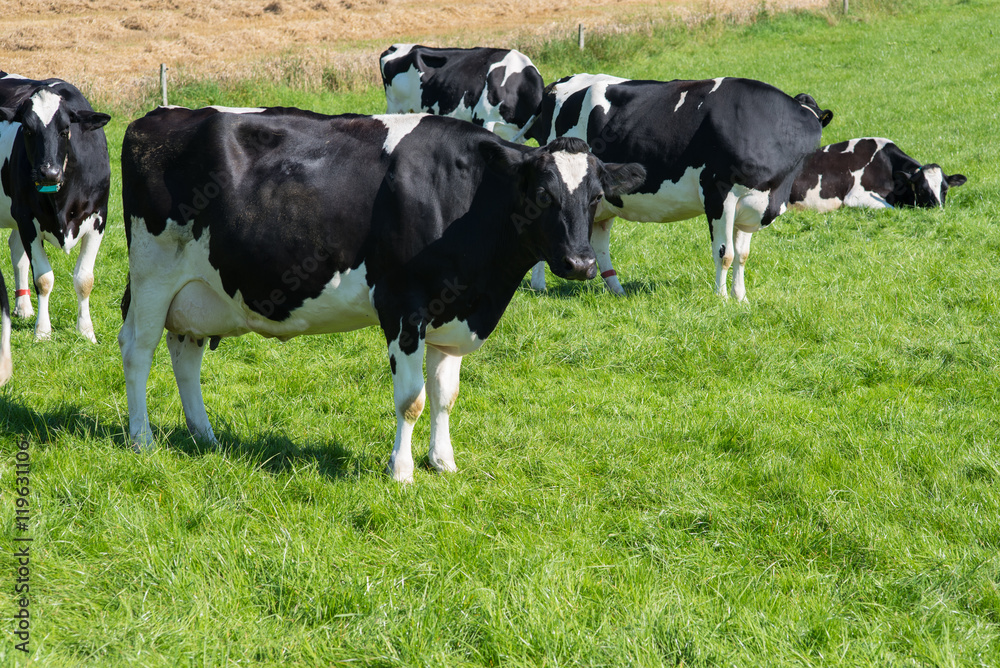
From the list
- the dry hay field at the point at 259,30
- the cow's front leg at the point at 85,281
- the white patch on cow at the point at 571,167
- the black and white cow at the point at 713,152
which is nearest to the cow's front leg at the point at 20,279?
the cow's front leg at the point at 85,281

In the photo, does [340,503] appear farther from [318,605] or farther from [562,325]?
[562,325]

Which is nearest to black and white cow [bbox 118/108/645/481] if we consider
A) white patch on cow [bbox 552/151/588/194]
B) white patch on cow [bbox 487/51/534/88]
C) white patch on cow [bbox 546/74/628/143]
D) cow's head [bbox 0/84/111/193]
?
white patch on cow [bbox 552/151/588/194]

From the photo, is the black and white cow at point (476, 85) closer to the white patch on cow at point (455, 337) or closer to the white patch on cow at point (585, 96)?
the white patch on cow at point (585, 96)

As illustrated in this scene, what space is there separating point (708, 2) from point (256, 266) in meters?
32.7

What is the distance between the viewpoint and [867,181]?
12.8 m

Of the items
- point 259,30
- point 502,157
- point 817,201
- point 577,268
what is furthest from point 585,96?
point 259,30

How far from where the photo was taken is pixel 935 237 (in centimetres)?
1017

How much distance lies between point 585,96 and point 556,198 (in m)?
5.45

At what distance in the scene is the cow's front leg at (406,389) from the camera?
4.79 m

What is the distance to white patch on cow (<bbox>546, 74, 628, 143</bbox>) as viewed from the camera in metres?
9.45

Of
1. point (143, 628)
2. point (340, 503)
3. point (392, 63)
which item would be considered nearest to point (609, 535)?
point (340, 503)

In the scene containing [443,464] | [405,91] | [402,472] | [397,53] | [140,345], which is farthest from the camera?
[397,53]

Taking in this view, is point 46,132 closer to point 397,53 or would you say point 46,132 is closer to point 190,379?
point 190,379

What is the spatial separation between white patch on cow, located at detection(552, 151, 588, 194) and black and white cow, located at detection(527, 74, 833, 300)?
165 inches
